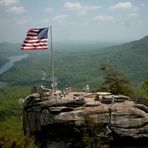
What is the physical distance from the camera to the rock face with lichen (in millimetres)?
33656

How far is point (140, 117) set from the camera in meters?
33.8

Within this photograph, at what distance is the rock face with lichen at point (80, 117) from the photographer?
33656 millimetres

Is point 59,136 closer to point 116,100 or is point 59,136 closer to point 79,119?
point 79,119

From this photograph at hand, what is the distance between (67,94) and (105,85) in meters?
14.4

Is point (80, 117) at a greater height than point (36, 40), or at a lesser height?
lesser

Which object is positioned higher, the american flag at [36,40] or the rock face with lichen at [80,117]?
the american flag at [36,40]

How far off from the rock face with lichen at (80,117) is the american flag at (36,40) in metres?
5.34

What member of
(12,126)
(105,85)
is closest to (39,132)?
(105,85)

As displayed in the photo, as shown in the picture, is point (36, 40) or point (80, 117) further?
point (36, 40)

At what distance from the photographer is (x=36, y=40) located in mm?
37406

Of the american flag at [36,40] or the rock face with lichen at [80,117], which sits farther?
the american flag at [36,40]

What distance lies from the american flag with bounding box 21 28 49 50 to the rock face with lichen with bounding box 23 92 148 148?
534 centimetres

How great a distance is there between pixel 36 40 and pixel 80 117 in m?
9.75

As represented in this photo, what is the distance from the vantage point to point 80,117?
112ft
